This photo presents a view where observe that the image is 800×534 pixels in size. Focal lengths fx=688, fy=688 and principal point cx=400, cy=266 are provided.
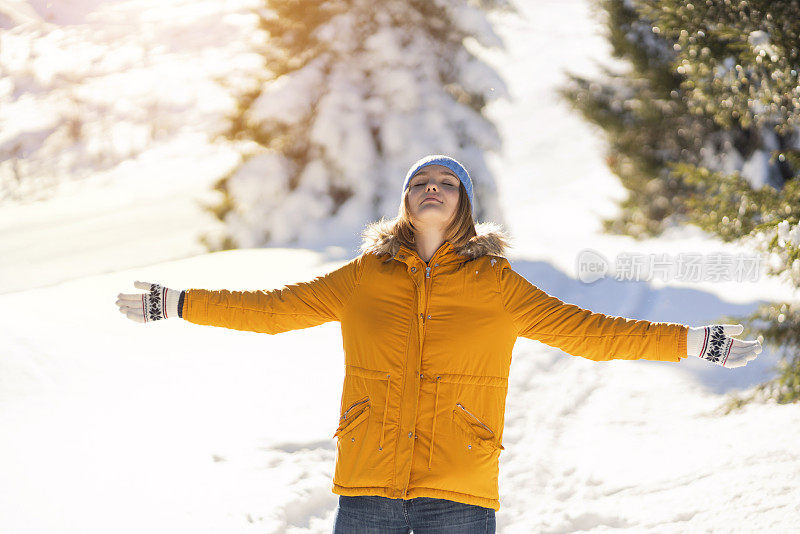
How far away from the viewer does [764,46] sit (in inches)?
203

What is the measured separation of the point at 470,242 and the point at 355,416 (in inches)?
28.4

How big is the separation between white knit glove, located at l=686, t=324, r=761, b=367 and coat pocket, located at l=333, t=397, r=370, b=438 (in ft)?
3.58

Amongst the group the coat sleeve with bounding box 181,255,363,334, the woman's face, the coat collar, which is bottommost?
the coat sleeve with bounding box 181,255,363,334

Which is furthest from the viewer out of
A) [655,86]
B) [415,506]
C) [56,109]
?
[655,86]

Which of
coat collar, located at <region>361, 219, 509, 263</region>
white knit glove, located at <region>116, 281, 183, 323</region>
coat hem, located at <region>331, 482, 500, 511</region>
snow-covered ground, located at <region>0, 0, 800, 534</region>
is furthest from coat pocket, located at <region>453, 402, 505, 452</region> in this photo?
snow-covered ground, located at <region>0, 0, 800, 534</region>

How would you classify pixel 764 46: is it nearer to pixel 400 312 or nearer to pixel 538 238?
pixel 400 312

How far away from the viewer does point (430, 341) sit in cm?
228

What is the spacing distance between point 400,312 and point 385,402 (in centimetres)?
31

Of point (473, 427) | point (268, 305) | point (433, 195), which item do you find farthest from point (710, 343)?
point (268, 305)

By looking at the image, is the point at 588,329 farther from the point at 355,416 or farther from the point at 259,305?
the point at 259,305

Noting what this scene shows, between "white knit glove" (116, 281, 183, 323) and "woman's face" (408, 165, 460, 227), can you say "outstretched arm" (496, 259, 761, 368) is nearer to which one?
"woman's face" (408, 165, 460, 227)

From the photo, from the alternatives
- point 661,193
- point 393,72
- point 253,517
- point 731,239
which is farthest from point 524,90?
point 253,517

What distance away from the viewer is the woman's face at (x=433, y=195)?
2.39 metres

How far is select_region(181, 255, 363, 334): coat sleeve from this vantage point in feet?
8.21
